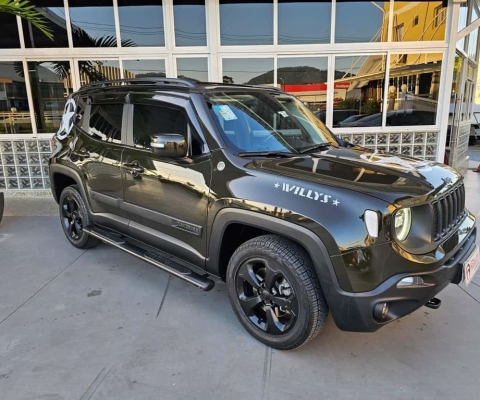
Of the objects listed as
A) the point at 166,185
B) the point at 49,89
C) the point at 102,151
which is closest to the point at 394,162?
the point at 166,185

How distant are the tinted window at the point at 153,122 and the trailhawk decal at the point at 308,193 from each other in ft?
3.58

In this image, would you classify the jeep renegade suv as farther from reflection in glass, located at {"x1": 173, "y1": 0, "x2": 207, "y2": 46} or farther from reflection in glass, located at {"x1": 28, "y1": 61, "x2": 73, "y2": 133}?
reflection in glass, located at {"x1": 28, "y1": 61, "x2": 73, "y2": 133}

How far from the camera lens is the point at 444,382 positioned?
2357mm

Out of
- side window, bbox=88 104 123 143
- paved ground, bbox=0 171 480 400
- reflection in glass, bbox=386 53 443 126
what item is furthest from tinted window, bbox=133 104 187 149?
reflection in glass, bbox=386 53 443 126

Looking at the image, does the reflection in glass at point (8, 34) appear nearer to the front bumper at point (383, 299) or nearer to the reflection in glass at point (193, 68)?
the reflection in glass at point (193, 68)

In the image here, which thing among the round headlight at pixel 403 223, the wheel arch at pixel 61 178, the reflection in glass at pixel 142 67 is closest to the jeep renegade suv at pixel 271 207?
the round headlight at pixel 403 223

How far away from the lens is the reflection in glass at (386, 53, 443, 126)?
7074 millimetres

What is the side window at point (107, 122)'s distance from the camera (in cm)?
380

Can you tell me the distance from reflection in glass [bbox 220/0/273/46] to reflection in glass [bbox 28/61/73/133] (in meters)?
3.08

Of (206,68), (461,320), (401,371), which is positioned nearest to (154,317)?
(401,371)

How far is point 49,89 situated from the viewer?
7.21 meters

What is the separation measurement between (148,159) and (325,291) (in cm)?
194

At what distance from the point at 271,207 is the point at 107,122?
2.37m

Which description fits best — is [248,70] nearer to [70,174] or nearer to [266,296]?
[70,174]
